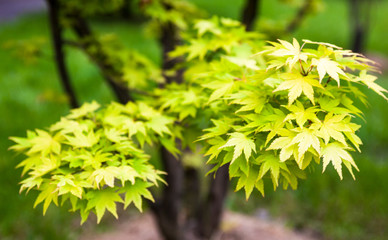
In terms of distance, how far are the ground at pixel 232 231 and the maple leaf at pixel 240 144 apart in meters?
2.25

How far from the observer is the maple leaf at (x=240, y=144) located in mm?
1316

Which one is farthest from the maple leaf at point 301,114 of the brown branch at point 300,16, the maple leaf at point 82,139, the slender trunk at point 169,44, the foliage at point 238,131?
the brown branch at point 300,16

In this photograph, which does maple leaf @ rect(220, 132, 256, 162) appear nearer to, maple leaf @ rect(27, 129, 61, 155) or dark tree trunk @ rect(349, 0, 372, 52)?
maple leaf @ rect(27, 129, 61, 155)

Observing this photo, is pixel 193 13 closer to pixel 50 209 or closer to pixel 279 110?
pixel 279 110

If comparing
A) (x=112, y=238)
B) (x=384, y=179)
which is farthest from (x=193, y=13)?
(x=384, y=179)

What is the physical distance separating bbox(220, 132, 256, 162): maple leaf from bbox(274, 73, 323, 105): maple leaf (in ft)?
0.73

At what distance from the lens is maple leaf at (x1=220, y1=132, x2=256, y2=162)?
4.32 feet

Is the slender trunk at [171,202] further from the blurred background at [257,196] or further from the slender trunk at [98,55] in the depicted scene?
the blurred background at [257,196]

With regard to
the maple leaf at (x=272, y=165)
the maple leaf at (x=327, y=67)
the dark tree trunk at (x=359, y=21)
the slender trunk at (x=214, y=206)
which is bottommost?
the slender trunk at (x=214, y=206)

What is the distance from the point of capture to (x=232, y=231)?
3.49m

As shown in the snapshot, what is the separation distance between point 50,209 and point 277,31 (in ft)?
9.41

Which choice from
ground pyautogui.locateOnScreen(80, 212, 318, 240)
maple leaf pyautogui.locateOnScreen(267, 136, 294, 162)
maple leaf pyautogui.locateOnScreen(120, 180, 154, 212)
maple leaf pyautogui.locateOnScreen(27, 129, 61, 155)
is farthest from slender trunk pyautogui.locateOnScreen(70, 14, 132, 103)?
maple leaf pyautogui.locateOnScreen(267, 136, 294, 162)

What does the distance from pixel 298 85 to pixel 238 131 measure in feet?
1.01

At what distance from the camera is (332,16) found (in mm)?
12664
